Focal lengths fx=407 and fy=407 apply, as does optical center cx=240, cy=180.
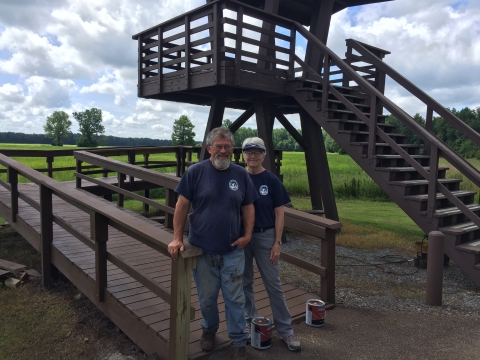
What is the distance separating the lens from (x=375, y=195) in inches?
667

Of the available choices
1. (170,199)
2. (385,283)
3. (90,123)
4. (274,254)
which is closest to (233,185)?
(274,254)

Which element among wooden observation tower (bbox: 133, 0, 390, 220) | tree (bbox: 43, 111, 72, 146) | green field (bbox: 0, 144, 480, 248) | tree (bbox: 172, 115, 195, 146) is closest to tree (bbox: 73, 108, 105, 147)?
tree (bbox: 43, 111, 72, 146)

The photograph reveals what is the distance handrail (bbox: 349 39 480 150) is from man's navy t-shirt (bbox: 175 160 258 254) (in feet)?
15.5

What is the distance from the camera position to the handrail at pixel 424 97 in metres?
6.28

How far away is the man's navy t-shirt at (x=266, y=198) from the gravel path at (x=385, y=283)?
5.66 ft

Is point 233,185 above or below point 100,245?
above

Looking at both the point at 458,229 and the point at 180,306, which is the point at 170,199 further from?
the point at 458,229

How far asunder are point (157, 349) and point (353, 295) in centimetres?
260

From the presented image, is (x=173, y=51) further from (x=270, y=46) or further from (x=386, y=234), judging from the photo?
(x=386, y=234)

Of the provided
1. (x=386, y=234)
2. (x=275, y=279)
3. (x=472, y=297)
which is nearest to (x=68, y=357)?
(x=275, y=279)

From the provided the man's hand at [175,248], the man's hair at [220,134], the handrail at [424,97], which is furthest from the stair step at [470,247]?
the man's hand at [175,248]

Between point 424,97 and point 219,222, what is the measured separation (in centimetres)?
552

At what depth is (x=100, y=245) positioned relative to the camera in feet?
12.5

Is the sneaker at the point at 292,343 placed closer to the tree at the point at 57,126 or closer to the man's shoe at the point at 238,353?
the man's shoe at the point at 238,353
